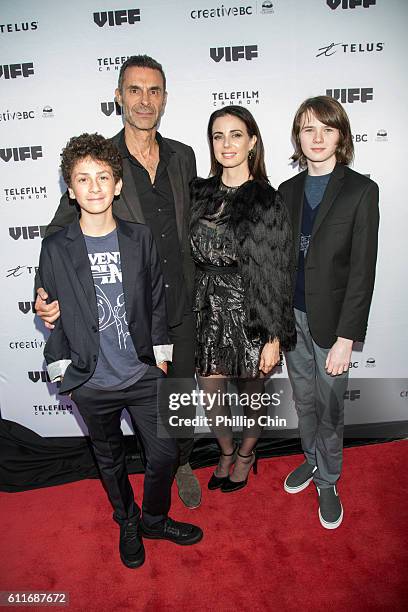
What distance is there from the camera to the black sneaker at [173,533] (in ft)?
8.27

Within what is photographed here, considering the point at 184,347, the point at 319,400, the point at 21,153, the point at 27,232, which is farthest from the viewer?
the point at 27,232

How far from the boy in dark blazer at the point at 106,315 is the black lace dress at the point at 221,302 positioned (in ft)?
0.96

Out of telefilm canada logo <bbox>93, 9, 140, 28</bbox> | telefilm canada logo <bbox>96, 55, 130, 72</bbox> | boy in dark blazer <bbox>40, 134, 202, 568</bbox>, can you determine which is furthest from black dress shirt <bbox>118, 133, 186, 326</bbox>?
telefilm canada logo <bbox>93, 9, 140, 28</bbox>

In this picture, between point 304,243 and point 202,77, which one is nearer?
point 304,243

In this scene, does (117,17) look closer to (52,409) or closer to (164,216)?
(164,216)

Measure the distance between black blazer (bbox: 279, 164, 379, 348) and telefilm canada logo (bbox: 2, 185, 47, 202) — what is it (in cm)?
200

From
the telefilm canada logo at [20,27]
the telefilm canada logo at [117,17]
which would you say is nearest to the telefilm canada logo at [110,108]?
the telefilm canada logo at [117,17]

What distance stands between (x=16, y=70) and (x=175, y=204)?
177 cm

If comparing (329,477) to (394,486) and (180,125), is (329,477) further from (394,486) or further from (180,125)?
(180,125)

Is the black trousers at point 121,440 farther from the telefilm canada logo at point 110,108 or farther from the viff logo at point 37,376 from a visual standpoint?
the telefilm canada logo at point 110,108

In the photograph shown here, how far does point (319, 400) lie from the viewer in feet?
8.59

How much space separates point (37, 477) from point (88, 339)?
1.82 m

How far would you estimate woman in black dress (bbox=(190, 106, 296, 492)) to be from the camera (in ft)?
7.52

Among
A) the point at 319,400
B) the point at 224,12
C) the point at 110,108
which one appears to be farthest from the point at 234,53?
the point at 319,400
